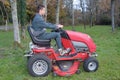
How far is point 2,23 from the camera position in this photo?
3647 cm

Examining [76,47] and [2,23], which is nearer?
[76,47]

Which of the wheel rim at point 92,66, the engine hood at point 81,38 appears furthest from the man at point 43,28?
the wheel rim at point 92,66

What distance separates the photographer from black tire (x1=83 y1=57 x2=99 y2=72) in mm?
6730

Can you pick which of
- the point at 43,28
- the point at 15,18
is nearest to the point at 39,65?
the point at 43,28

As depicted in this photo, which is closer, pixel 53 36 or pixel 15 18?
pixel 53 36

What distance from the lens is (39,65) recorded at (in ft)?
20.9

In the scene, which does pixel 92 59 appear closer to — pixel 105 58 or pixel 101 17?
pixel 105 58

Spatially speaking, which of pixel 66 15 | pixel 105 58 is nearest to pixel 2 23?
pixel 66 15

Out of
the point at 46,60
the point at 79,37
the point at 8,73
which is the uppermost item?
the point at 79,37

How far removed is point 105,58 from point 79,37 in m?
2.17

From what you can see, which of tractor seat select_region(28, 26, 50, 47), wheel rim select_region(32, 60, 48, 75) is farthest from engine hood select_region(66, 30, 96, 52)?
wheel rim select_region(32, 60, 48, 75)

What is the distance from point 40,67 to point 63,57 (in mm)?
698

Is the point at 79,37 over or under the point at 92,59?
over

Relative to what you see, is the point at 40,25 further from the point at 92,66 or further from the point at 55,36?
the point at 92,66
